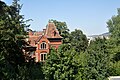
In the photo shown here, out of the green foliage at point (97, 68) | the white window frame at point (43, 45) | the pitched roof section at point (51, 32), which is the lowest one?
the green foliage at point (97, 68)

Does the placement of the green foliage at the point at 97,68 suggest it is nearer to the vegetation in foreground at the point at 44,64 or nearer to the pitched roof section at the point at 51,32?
the vegetation in foreground at the point at 44,64

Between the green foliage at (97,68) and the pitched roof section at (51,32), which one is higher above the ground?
the pitched roof section at (51,32)

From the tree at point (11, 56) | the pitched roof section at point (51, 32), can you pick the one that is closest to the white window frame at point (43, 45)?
the pitched roof section at point (51, 32)

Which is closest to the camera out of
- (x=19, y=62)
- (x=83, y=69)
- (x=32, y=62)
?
(x=83, y=69)

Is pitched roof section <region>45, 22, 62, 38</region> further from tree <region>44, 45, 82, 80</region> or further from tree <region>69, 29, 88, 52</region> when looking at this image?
tree <region>44, 45, 82, 80</region>

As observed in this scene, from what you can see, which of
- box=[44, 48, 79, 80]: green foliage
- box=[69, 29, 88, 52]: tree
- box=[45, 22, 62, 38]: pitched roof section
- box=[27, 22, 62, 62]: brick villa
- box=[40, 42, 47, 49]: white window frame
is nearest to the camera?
box=[44, 48, 79, 80]: green foliage

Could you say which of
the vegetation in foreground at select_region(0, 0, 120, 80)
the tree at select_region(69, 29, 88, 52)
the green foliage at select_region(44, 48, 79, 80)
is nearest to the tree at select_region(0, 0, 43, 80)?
the vegetation in foreground at select_region(0, 0, 120, 80)

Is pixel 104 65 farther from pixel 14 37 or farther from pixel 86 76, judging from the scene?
pixel 14 37

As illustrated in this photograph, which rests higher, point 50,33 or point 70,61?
point 50,33

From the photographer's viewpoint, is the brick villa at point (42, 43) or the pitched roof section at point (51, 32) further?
the pitched roof section at point (51, 32)

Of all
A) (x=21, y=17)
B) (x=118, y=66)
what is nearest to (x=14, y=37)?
(x=21, y=17)

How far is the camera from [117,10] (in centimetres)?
7512

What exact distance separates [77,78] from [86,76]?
264cm

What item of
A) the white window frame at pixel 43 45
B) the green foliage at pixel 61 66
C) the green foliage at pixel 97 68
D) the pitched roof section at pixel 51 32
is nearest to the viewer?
the green foliage at pixel 61 66
